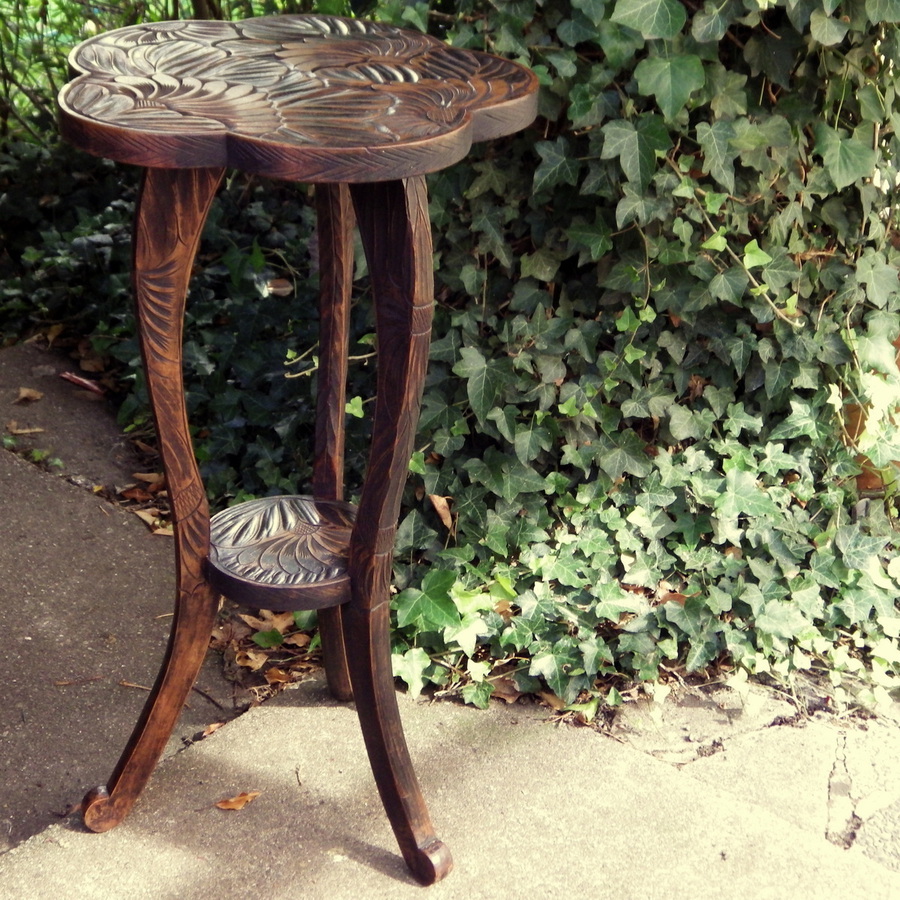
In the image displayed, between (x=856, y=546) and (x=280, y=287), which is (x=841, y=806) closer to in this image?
(x=856, y=546)

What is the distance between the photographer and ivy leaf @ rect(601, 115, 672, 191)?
2.24 meters

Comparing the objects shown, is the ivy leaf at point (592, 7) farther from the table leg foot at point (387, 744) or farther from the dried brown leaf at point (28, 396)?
the dried brown leaf at point (28, 396)

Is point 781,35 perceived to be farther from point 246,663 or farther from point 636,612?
point 246,663

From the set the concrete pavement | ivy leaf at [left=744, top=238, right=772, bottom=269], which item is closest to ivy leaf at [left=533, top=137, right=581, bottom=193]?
ivy leaf at [left=744, top=238, right=772, bottom=269]

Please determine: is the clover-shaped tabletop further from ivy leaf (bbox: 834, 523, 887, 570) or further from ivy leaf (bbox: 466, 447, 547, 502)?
ivy leaf (bbox: 834, 523, 887, 570)

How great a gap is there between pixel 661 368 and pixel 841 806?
1.06 metres

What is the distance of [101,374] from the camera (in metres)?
3.83

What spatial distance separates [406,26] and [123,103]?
0.91 metres

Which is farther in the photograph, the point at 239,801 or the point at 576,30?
the point at 576,30

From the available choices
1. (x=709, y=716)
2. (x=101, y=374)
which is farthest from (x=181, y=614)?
(x=101, y=374)

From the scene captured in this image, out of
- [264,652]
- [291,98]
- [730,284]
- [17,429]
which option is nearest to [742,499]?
[730,284]

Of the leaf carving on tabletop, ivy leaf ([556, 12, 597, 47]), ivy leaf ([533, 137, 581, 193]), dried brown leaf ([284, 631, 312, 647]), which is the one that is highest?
ivy leaf ([556, 12, 597, 47])

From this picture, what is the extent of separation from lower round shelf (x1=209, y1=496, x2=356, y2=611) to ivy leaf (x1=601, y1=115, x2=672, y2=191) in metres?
0.92

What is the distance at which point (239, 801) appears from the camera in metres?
2.11
